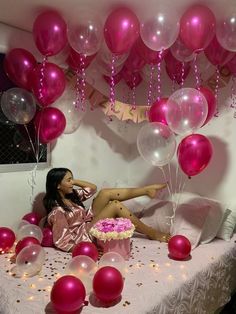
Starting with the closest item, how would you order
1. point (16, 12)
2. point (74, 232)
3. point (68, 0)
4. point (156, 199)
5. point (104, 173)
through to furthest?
point (68, 0) → point (16, 12) → point (74, 232) → point (156, 199) → point (104, 173)

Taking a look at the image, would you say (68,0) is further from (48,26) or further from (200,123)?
(200,123)

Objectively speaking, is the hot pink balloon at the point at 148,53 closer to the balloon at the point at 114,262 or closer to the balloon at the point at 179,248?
the balloon at the point at 179,248

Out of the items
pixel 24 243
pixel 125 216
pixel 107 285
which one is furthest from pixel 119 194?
pixel 107 285

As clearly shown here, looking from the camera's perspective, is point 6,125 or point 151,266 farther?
point 6,125

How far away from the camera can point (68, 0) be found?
1868 mm

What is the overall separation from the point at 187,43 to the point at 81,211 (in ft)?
4.71

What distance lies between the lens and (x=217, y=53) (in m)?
2.08

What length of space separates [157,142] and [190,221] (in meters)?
0.72

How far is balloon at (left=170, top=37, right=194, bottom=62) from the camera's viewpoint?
2.12 metres

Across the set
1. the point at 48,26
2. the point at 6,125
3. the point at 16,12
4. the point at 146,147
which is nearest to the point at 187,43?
the point at 146,147

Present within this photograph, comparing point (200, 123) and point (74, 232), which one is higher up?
point (200, 123)

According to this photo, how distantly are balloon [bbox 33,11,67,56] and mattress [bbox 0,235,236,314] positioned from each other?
1.42 meters

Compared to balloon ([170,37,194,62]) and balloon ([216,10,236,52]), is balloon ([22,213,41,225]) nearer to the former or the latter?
balloon ([170,37,194,62])

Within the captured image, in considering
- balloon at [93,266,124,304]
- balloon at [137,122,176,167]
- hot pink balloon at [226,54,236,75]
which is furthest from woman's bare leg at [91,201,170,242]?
hot pink balloon at [226,54,236,75]
